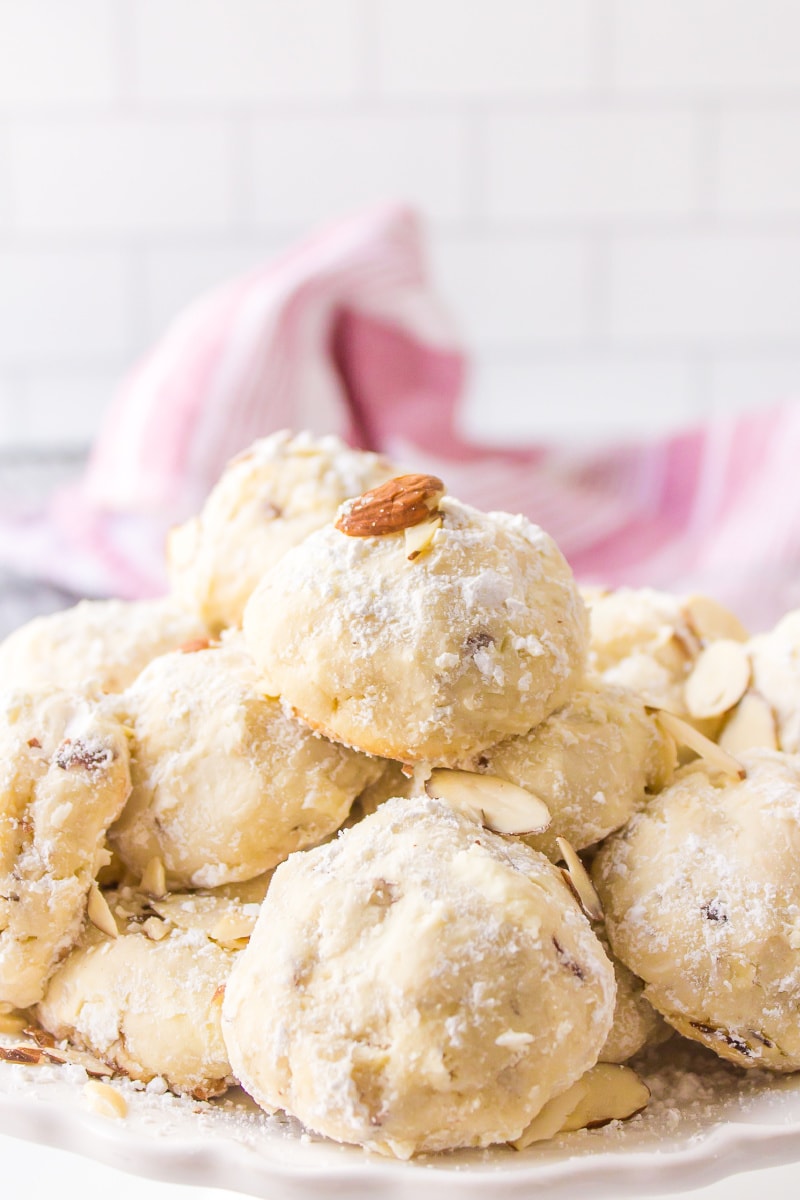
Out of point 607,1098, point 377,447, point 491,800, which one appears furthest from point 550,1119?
point 377,447

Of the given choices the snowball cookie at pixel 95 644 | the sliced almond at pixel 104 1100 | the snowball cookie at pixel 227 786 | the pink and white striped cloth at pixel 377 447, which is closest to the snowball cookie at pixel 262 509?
the snowball cookie at pixel 95 644

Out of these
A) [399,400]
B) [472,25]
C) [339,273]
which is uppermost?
[472,25]

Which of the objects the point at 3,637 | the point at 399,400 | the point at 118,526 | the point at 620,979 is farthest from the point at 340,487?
the point at 399,400

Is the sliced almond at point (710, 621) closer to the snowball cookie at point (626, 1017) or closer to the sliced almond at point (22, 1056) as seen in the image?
the snowball cookie at point (626, 1017)

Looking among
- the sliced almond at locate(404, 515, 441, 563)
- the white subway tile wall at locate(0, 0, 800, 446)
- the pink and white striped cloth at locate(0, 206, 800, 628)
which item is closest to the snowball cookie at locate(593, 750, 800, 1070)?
the sliced almond at locate(404, 515, 441, 563)

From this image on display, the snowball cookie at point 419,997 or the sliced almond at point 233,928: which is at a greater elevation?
the snowball cookie at point 419,997

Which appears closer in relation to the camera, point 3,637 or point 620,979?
point 620,979

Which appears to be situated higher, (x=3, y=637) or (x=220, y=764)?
(x=220, y=764)

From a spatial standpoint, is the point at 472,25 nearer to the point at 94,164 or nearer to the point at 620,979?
the point at 94,164
